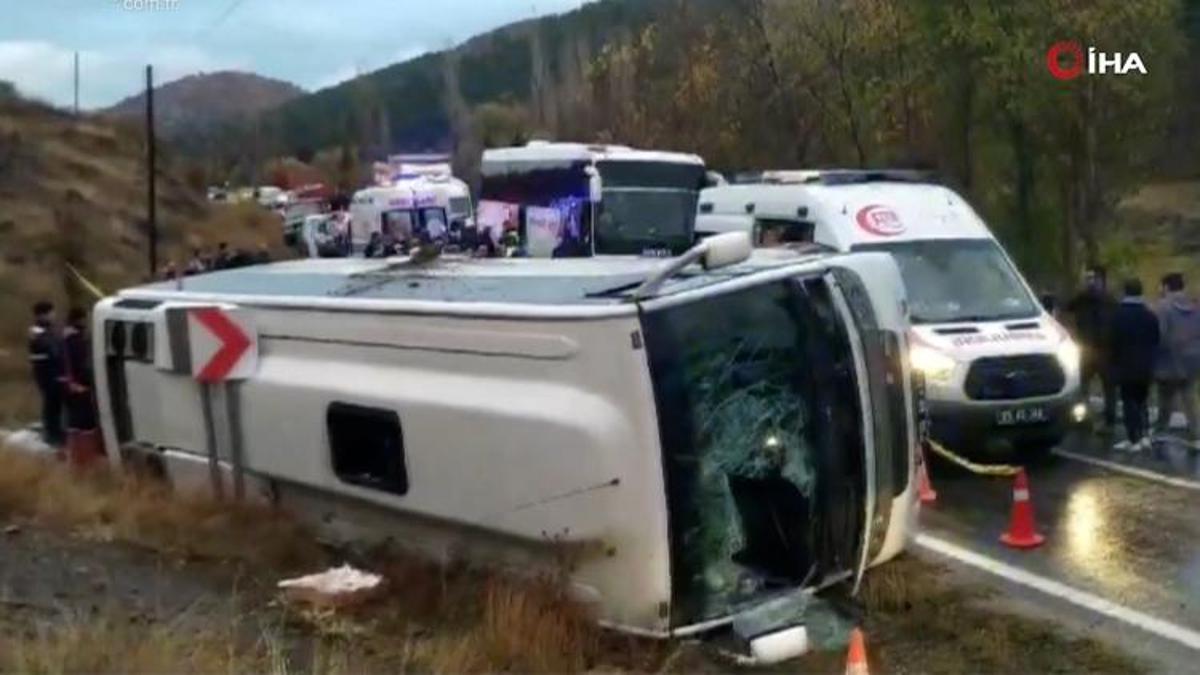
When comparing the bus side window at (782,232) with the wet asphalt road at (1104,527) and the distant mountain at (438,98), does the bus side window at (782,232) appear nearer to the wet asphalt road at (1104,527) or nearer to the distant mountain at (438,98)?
the wet asphalt road at (1104,527)

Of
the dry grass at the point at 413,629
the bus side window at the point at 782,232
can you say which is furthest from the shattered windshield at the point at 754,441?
the bus side window at the point at 782,232

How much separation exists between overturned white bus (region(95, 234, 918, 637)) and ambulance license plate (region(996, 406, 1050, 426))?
414 cm

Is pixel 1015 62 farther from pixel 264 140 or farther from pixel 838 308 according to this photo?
pixel 264 140

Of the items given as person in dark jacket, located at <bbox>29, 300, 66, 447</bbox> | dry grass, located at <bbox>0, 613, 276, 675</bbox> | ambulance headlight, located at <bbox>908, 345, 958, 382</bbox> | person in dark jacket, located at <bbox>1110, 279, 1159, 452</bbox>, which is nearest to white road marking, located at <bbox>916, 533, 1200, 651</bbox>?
ambulance headlight, located at <bbox>908, 345, 958, 382</bbox>

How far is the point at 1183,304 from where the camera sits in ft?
44.8

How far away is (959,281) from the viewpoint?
44.3 feet

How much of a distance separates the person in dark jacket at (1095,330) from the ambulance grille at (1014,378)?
1594mm

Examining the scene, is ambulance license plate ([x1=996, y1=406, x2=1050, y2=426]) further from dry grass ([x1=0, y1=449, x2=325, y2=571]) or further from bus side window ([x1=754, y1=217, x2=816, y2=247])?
dry grass ([x1=0, y1=449, x2=325, y2=571])

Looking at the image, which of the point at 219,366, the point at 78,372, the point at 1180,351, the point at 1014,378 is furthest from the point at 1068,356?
the point at 78,372

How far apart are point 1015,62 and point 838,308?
45.9 feet

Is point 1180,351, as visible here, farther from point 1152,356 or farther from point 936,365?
point 936,365

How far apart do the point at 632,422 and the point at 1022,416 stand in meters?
6.45

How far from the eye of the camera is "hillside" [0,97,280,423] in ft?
91.1

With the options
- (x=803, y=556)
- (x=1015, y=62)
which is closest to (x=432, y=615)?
(x=803, y=556)
